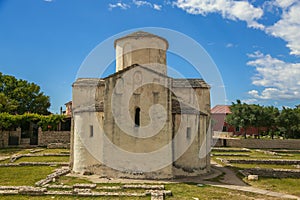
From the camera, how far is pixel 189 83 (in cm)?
2098

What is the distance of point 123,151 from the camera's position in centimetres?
1540

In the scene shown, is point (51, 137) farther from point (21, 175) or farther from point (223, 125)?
point (223, 125)

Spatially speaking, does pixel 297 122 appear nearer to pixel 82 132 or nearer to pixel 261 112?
pixel 261 112

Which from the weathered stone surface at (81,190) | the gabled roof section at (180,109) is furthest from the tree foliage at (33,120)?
the weathered stone surface at (81,190)

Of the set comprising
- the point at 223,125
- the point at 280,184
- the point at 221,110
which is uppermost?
the point at 221,110

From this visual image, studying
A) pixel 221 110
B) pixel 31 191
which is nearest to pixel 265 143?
pixel 221 110

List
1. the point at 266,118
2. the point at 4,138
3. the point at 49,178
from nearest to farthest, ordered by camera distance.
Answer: the point at 49,178 < the point at 4,138 < the point at 266,118

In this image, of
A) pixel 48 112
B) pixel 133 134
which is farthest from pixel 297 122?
pixel 48 112

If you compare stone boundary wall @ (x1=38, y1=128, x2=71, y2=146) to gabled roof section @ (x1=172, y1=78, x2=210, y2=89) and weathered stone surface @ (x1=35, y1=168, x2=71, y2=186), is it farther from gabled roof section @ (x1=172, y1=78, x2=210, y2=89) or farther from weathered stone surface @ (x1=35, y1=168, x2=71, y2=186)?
gabled roof section @ (x1=172, y1=78, x2=210, y2=89)

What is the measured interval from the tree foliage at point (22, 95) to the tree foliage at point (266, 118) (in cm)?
3110

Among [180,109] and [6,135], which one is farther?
[6,135]

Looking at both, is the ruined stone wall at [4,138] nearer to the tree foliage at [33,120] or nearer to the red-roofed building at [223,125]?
the tree foliage at [33,120]

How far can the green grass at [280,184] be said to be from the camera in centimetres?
1348

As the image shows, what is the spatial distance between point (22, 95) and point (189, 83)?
104ft
